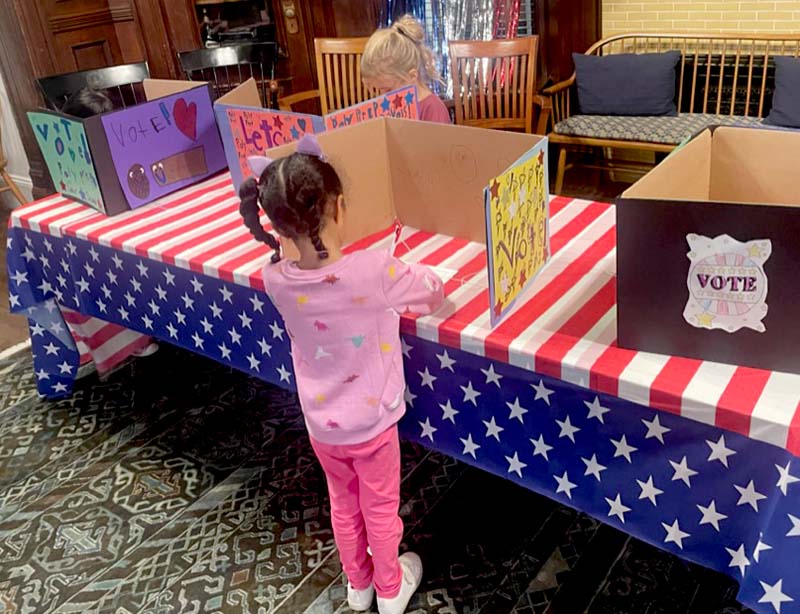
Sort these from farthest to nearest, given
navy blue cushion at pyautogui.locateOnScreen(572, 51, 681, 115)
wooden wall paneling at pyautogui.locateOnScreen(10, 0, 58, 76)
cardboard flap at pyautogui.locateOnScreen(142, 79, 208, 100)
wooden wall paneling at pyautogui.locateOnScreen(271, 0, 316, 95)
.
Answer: wooden wall paneling at pyautogui.locateOnScreen(271, 0, 316, 95)
wooden wall paneling at pyautogui.locateOnScreen(10, 0, 58, 76)
navy blue cushion at pyautogui.locateOnScreen(572, 51, 681, 115)
cardboard flap at pyautogui.locateOnScreen(142, 79, 208, 100)

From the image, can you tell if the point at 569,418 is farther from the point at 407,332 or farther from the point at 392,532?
the point at 392,532

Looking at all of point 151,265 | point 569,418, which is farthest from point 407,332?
point 151,265

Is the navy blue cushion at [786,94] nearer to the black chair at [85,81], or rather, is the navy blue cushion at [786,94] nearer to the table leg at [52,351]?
the black chair at [85,81]

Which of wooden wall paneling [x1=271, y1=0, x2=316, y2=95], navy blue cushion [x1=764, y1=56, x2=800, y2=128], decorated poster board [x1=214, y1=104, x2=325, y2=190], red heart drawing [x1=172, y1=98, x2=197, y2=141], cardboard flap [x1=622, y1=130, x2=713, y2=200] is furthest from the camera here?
wooden wall paneling [x1=271, y1=0, x2=316, y2=95]

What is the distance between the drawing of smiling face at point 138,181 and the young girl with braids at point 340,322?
31.0 inches

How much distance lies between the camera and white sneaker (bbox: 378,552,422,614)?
151cm

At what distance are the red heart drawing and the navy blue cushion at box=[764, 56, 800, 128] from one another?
91.8 inches

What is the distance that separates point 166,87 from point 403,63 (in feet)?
2.36

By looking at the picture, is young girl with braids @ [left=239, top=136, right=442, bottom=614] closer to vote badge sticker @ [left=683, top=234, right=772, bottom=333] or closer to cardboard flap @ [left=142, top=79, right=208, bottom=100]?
vote badge sticker @ [left=683, top=234, right=772, bottom=333]

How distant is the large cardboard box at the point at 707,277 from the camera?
95 cm

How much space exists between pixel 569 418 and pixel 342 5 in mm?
3742

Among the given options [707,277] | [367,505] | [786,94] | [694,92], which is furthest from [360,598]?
[694,92]

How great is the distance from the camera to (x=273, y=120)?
171cm

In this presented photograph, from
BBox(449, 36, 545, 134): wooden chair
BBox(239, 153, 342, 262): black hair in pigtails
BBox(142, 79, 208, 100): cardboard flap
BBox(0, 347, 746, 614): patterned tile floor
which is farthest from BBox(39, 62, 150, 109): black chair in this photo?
BBox(239, 153, 342, 262): black hair in pigtails
